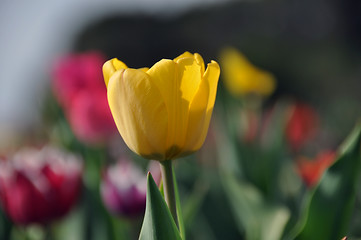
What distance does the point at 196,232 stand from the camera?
1.23 m

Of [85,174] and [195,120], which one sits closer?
[195,120]

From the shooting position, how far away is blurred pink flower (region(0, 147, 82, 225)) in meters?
0.88

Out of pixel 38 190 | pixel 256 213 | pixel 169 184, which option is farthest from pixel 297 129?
pixel 169 184

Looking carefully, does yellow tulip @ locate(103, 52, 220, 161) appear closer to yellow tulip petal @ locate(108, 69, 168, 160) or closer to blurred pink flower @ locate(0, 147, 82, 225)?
yellow tulip petal @ locate(108, 69, 168, 160)

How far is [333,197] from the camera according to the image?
2.05 ft

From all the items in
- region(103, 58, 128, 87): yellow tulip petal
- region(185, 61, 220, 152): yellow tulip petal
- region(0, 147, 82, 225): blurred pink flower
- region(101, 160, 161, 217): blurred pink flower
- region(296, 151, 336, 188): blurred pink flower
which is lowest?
region(296, 151, 336, 188): blurred pink flower

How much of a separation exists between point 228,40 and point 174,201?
6370mm

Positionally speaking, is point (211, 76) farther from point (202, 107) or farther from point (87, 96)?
point (87, 96)

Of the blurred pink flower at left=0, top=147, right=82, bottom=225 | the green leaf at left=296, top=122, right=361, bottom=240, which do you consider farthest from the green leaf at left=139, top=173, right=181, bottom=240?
the blurred pink flower at left=0, top=147, right=82, bottom=225

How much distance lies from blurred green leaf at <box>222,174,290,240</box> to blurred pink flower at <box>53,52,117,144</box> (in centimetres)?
57

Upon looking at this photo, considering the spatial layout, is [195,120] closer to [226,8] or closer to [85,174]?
[85,174]

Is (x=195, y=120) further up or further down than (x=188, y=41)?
further up

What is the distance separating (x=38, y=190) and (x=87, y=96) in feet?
1.93

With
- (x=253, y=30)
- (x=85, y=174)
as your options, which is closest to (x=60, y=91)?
(x=85, y=174)
